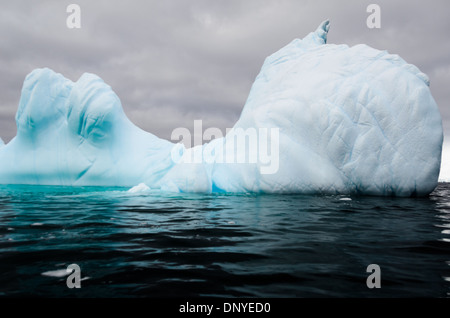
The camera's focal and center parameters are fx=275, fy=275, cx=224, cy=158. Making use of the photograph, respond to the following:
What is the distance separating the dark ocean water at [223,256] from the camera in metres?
1.68

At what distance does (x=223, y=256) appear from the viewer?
2.28 m

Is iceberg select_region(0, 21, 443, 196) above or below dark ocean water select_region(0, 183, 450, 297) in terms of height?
above

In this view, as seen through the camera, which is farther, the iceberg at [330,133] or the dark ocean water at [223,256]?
the iceberg at [330,133]

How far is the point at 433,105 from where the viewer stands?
27.9ft

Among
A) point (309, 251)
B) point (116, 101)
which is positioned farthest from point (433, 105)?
point (116, 101)

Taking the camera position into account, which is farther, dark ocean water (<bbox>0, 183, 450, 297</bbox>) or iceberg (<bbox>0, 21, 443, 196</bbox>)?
iceberg (<bbox>0, 21, 443, 196</bbox>)

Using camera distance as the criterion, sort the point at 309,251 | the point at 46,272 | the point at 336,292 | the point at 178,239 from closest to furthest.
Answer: the point at 336,292
the point at 46,272
the point at 309,251
the point at 178,239

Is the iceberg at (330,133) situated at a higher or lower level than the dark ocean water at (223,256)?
higher

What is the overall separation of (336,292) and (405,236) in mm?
1922

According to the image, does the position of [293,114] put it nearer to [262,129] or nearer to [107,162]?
[262,129]

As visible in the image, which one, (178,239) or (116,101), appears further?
(116,101)

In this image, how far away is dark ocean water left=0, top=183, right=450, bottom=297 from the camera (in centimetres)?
168
